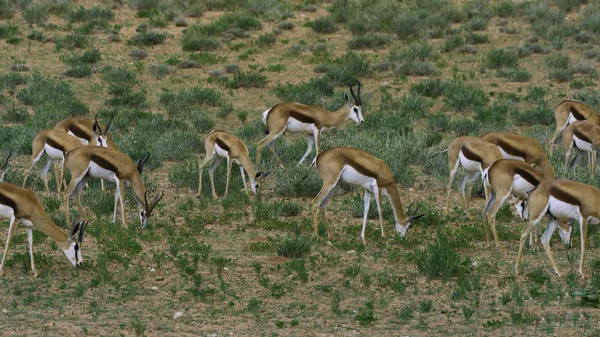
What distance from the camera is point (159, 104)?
826 inches

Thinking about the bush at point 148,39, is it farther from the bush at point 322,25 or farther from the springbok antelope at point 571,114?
the springbok antelope at point 571,114

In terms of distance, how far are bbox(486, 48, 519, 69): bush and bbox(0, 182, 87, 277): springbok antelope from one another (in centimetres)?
1574

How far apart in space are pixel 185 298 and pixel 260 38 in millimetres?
17188

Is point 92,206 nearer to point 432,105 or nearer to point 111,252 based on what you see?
point 111,252

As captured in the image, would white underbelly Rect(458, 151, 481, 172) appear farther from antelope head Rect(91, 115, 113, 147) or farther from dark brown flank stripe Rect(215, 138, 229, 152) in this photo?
antelope head Rect(91, 115, 113, 147)

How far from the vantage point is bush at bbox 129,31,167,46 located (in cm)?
2522

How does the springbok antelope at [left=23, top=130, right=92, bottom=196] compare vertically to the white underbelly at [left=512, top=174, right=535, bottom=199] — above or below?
below

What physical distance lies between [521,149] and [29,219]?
696cm

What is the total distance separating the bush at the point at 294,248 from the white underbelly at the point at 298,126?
5305mm

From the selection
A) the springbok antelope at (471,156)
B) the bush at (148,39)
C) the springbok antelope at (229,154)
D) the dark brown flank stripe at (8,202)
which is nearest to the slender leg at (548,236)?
the springbok antelope at (471,156)

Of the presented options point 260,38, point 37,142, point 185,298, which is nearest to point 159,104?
point 260,38

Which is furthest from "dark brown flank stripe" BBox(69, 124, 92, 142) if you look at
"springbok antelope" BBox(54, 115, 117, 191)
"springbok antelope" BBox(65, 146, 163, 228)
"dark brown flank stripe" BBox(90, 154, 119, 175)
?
"dark brown flank stripe" BBox(90, 154, 119, 175)

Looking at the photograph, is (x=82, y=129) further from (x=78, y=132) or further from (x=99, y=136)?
(x=99, y=136)

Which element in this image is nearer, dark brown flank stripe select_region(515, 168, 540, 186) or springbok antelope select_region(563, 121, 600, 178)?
dark brown flank stripe select_region(515, 168, 540, 186)
